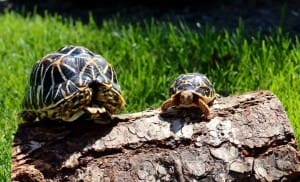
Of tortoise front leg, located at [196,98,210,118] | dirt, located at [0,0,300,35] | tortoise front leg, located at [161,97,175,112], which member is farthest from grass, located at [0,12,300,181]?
dirt, located at [0,0,300,35]

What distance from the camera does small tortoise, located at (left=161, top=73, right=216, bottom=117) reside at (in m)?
3.43

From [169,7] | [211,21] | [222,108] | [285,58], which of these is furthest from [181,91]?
[169,7]

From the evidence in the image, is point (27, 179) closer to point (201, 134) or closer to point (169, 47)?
point (201, 134)

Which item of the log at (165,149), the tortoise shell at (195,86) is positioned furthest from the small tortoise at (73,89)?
the tortoise shell at (195,86)

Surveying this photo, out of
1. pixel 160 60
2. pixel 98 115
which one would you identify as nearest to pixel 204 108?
pixel 98 115

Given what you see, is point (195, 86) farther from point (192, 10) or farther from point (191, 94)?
point (192, 10)

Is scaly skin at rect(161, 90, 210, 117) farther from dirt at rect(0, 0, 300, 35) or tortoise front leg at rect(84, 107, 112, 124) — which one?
dirt at rect(0, 0, 300, 35)

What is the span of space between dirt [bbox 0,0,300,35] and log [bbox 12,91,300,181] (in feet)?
9.16

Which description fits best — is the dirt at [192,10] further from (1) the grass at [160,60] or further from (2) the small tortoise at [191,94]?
(2) the small tortoise at [191,94]

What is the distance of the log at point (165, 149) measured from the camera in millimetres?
3164

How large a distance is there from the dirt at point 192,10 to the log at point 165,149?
9.16 ft

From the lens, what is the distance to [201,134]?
3.30 m

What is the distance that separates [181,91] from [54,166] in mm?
741

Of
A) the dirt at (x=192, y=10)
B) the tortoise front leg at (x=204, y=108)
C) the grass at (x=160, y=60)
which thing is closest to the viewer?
the tortoise front leg at (x=204, y=108)
